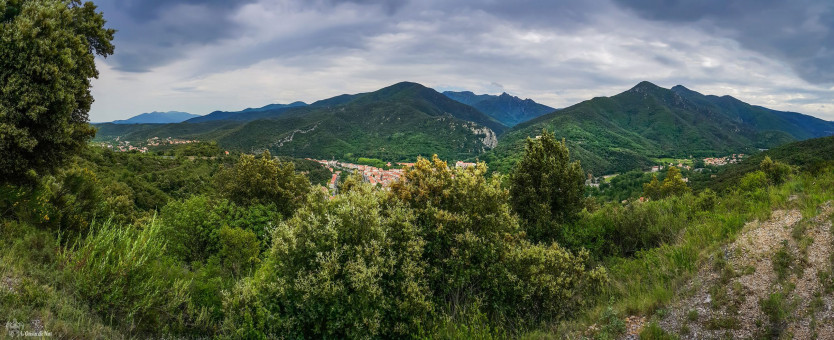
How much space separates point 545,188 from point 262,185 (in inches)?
663

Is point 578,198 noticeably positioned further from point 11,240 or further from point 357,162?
point 357,162

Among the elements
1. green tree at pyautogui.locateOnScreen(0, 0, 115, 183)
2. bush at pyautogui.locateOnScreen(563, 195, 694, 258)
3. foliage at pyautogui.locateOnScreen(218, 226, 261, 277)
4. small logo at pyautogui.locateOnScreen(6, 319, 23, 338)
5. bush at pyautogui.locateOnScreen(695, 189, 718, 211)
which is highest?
green tree at pyautogui.locateOnScreen(0, 0, 115, 183)

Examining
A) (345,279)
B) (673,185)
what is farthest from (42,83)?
(673,185)

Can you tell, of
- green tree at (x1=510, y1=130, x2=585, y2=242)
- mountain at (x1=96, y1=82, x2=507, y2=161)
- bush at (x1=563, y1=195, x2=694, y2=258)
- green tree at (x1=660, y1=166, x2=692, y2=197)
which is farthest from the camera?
mountain at (x1=96, y1=82, x2=507, y2=161)

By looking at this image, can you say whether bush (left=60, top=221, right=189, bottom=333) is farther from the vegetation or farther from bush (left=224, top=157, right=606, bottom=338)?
bush (left=224, top=157, right=606, bottom=338)

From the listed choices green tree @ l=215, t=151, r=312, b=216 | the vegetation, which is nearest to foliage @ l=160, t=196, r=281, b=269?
green tree @ l=215, t=151, r=312, b=216

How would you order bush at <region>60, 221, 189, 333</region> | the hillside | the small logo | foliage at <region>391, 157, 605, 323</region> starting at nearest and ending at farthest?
the small logo, bush at <region>60, 221, 189, 333</region>, foliage at <region>391, 157, 605, 323</region>, the hillside

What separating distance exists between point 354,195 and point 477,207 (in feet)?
→ 11.9

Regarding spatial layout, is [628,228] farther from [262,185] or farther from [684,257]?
[262,185]

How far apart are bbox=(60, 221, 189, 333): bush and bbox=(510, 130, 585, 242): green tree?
11957 millimetres

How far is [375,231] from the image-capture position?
8578 mm

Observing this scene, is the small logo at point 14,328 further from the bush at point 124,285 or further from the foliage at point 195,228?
the foliage at point 195,228

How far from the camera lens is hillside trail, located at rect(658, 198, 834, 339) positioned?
6.16 m

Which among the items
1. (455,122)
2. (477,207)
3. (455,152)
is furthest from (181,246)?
(455,122)
